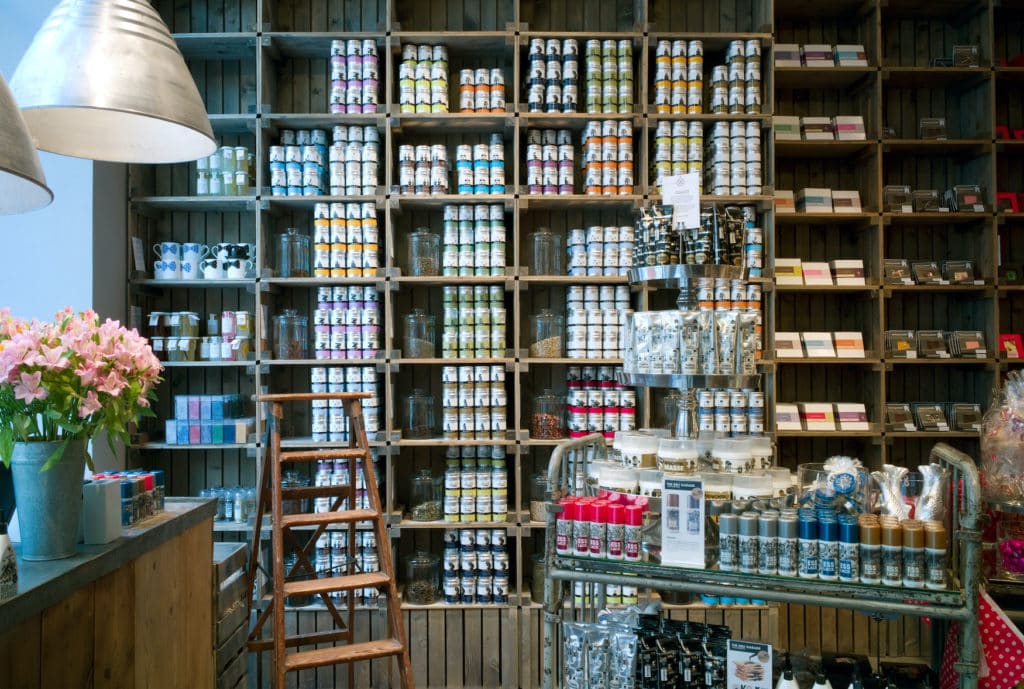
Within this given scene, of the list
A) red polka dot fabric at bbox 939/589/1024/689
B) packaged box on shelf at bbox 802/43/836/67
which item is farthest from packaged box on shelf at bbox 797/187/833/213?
red polka dot fabric at bbox 939/589/1024/689

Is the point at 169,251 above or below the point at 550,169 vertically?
below

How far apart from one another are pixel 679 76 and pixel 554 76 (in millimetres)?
685

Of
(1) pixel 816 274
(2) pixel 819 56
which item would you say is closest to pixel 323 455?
(1) pixel 816 274

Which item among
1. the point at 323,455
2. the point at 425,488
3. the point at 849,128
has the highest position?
the point at 849,128

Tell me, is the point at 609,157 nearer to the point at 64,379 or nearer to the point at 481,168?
the point at 481,168

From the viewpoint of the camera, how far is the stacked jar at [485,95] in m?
4.08

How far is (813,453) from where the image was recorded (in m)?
4.48

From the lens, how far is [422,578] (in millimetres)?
4078

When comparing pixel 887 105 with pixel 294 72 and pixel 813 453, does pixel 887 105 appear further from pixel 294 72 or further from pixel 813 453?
pixel 294 72

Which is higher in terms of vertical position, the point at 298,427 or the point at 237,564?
the point at 298,427

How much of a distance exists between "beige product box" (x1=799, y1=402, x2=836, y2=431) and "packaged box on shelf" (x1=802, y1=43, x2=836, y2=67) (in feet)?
6.38

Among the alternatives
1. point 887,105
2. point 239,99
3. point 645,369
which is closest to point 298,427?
point 239,99

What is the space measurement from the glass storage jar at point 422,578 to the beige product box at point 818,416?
2.23 meters

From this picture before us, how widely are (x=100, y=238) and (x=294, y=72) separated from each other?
1.49m
